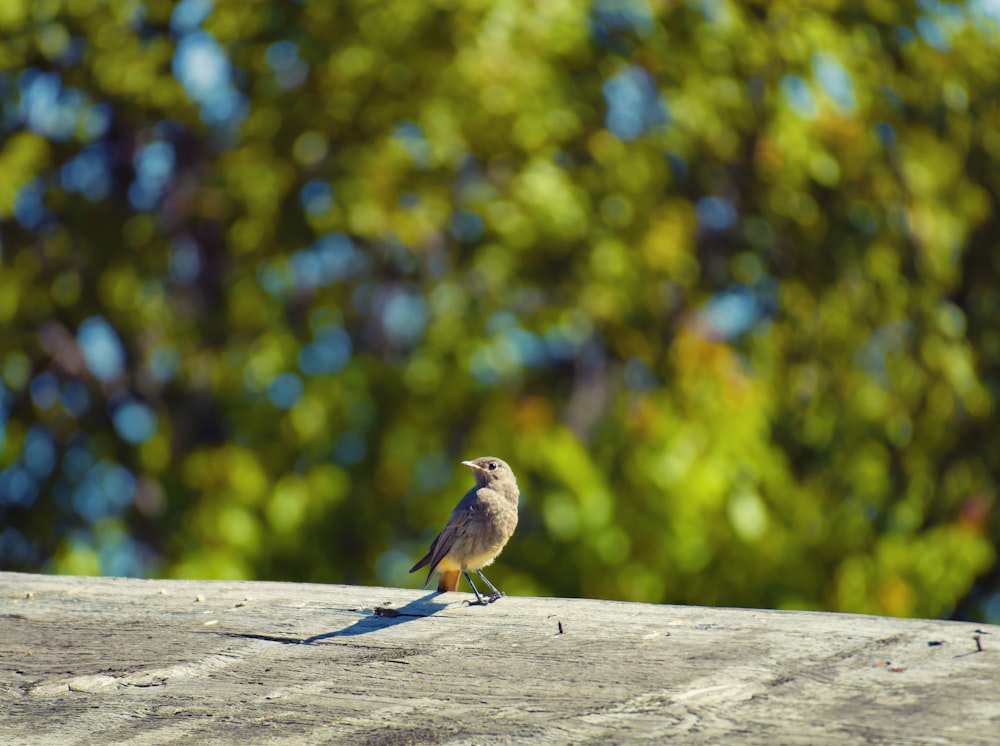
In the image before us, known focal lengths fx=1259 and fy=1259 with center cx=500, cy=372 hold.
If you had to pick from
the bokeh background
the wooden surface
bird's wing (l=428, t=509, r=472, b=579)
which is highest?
the bokeh background

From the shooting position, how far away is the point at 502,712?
2.03 metres

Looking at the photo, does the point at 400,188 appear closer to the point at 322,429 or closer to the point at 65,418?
the point at 322,429

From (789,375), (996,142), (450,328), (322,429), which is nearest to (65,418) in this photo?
(322,429)

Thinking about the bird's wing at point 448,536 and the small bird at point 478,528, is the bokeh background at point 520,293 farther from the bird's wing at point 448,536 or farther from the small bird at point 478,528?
the bird's wing at point 448,536

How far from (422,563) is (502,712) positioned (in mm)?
1618

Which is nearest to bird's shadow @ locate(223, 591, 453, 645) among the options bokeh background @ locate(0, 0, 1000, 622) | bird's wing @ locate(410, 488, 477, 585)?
bird's wing @ locate(410, 488, 477, 585)

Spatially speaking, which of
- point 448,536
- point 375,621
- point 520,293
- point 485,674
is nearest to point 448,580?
point 448,536

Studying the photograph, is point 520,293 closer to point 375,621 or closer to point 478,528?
point 478,528

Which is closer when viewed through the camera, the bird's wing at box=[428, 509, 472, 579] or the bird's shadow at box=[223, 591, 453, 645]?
the bird's shadow at box=[223, 591, 453, 645]

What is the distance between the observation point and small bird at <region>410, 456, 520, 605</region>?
3.70 metres

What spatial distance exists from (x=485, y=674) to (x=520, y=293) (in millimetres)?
2972

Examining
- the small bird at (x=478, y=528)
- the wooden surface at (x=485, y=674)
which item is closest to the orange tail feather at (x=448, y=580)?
the small bird at (x=478, y=528)

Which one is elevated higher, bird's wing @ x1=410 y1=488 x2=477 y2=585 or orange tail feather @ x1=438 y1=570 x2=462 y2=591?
bird's wing @ x1=410 y1=488 x2=477 y2=585

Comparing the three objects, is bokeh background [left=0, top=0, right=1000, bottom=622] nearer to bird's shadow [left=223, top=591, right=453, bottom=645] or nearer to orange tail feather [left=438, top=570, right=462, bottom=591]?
orange tail feather [left=438, top=570, right=462, bottom=591]
